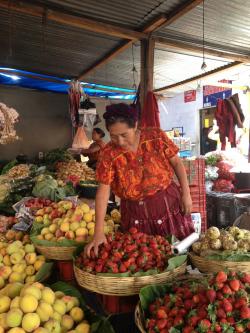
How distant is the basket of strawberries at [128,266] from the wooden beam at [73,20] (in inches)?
112

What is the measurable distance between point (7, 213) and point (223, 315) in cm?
304

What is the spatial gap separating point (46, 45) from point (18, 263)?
368cm

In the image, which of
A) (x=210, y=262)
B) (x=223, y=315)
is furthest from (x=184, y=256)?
(x=223, y=315)

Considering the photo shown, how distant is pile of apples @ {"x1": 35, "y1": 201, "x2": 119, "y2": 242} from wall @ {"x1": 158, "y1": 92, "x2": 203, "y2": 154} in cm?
857

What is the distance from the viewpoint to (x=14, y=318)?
4.51 feet

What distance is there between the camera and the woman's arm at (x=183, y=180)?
2320 millimetres

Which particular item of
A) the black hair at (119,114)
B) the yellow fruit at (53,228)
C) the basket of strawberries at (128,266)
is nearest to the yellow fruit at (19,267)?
the yellow fruit at (53,228)

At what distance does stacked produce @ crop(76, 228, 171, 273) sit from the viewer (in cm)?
160

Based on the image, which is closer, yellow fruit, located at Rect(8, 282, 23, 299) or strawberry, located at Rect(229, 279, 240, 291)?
strawberry, located at Rect(229, 279, 240, 291)

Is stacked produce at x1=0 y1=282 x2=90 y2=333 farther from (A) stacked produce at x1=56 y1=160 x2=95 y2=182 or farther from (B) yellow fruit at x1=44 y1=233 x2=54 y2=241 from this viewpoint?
(A) stacked produce at x1=56 y1=160 x2=95 y2=182

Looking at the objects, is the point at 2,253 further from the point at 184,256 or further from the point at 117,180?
the point at 184,256

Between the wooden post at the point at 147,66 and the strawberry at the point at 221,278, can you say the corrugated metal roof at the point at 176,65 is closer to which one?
the wooden post at the point at 147,66

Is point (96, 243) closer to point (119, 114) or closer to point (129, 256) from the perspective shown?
point (129, 256)

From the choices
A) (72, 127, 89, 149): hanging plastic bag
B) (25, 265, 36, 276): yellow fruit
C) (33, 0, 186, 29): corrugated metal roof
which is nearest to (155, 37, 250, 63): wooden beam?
(33, 0, 186, 29): corrugated metal roof
